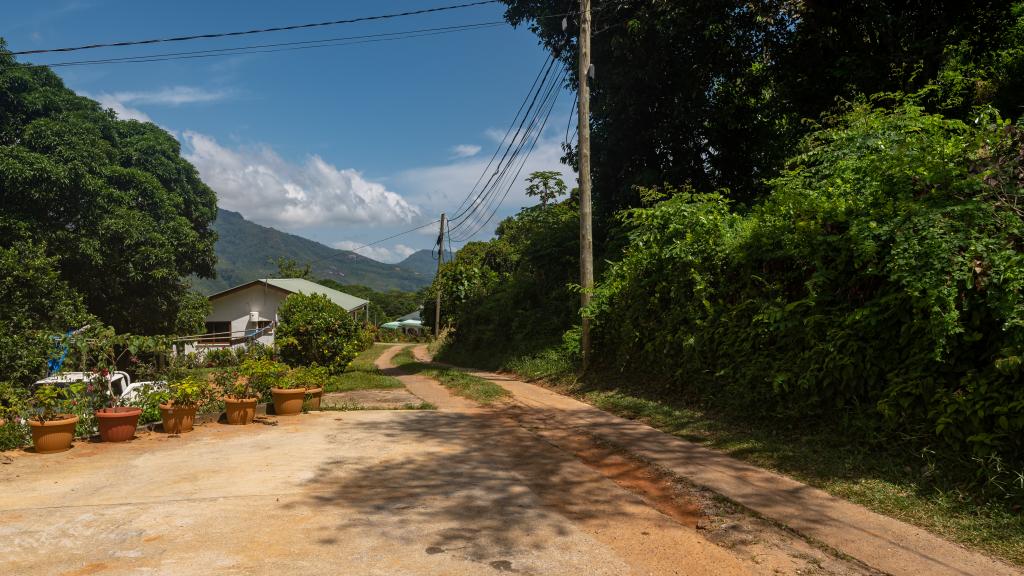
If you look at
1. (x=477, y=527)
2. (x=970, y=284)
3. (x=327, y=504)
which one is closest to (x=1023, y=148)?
(x=970, y=284)

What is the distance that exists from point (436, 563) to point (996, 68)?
15998 millimetres

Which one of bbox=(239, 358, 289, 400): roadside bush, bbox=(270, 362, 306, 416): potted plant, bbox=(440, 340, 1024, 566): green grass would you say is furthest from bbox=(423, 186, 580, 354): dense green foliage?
bbox=(239, 358, 289, 400): roadside bush

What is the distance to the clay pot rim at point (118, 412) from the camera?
7516mm

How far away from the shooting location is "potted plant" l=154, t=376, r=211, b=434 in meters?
8.09

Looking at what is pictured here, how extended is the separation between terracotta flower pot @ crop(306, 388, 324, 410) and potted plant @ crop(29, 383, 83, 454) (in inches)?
133

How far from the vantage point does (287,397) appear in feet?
31.4

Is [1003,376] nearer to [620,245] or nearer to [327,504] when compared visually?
[327,504]

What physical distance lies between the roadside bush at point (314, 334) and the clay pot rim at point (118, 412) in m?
7.66

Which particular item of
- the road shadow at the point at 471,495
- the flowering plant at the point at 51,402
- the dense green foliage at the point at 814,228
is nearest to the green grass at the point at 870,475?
the dense green foliage at the point at 814,228

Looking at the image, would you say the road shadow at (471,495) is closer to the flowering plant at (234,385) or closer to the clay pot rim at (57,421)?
the flowering plant at (234,385)

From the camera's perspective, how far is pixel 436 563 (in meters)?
3.67

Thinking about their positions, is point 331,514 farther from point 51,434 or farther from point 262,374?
point 262,374

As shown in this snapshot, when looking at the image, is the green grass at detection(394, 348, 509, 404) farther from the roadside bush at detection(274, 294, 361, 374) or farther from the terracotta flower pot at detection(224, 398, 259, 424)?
the terracotta flower pot at detection(224, 398, 259, 424)

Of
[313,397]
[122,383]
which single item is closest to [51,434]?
[122,383]
